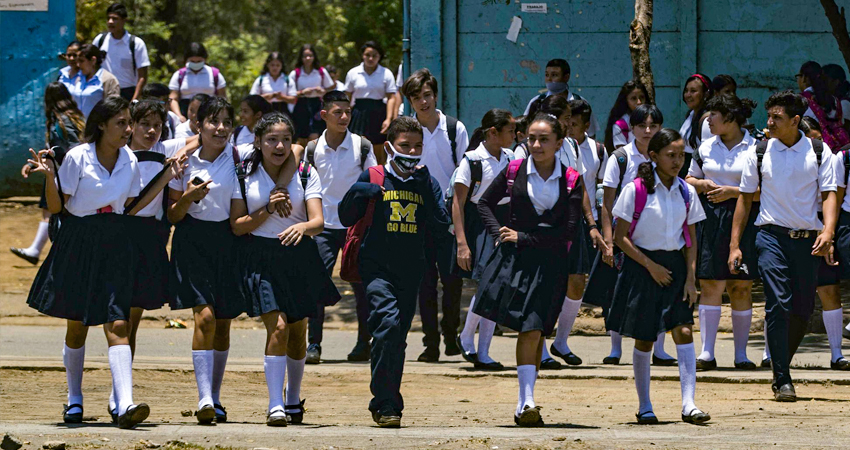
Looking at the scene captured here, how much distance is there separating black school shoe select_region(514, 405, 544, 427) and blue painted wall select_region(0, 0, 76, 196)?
11265 millimetres

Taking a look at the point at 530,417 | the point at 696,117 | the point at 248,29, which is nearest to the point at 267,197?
the point at 530,417

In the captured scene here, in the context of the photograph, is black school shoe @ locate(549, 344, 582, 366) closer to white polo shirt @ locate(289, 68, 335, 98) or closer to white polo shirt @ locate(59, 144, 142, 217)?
white polo shirt @ locate(59, 144, 142, 217)

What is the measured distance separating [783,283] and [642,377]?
4.80 ft

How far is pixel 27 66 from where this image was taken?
17.4 meters

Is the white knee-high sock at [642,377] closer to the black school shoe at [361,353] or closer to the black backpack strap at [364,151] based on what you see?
the black backpack strap at [364,151]

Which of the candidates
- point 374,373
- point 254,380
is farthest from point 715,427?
point 254,380

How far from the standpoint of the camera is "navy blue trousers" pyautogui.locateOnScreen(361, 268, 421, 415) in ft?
25.7

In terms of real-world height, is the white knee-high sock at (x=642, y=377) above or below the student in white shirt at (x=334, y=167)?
below

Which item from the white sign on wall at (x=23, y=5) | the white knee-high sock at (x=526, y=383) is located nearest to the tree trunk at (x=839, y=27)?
the white knee-high sock at (x=526, y=383)

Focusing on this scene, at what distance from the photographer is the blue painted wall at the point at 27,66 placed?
56.8ft

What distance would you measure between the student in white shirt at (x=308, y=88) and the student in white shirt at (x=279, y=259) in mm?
9853

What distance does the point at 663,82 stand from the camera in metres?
15.3

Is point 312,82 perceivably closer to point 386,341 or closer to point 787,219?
point 787,219

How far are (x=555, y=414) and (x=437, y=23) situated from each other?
7.61m
